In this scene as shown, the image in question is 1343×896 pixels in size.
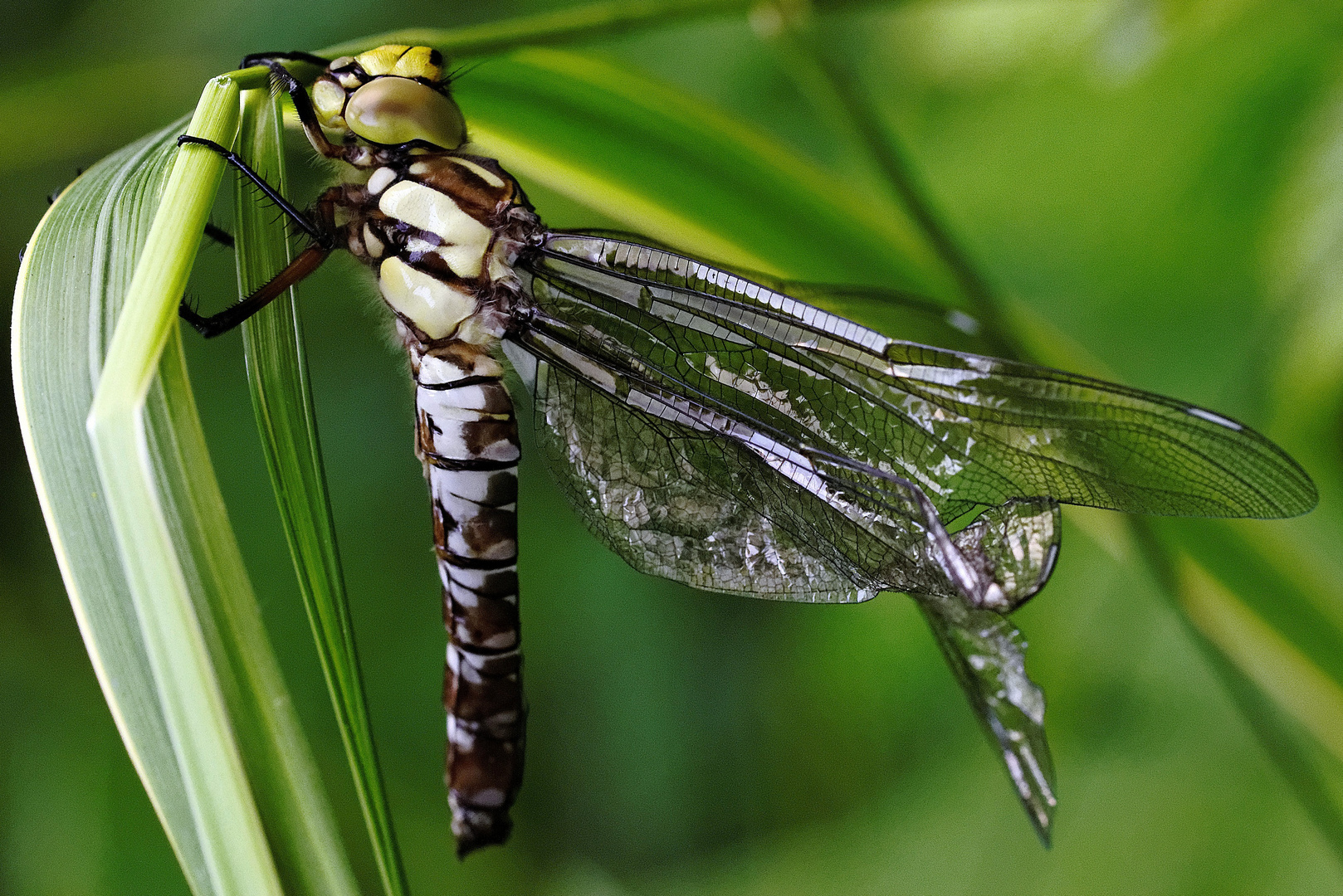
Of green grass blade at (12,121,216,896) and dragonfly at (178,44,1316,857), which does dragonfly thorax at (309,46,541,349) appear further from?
green grass blade at (12,121,216,896)

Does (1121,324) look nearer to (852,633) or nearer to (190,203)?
(852,633)

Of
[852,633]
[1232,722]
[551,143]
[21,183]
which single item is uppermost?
[21,183]

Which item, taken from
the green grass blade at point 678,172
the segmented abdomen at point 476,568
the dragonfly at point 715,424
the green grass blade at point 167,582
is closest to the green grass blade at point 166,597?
the green grass blade at point 167,582

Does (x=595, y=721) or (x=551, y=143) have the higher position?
(x=551, y=143)

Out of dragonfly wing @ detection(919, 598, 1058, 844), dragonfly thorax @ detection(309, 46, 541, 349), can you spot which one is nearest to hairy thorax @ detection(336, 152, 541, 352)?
dragonfly thorax @ detection(309, 46, 541, 349)

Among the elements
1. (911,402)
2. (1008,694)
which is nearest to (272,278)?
(911,402)

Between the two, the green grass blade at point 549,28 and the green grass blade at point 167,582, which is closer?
the green grass blade at point 167,582

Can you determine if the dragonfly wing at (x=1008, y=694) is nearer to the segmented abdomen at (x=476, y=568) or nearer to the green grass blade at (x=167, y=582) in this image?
the segmented abdomen at (x=476, y=568)

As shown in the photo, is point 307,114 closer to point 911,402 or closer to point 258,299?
point 258,299

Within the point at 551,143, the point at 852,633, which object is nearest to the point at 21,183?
the point at 551,143
